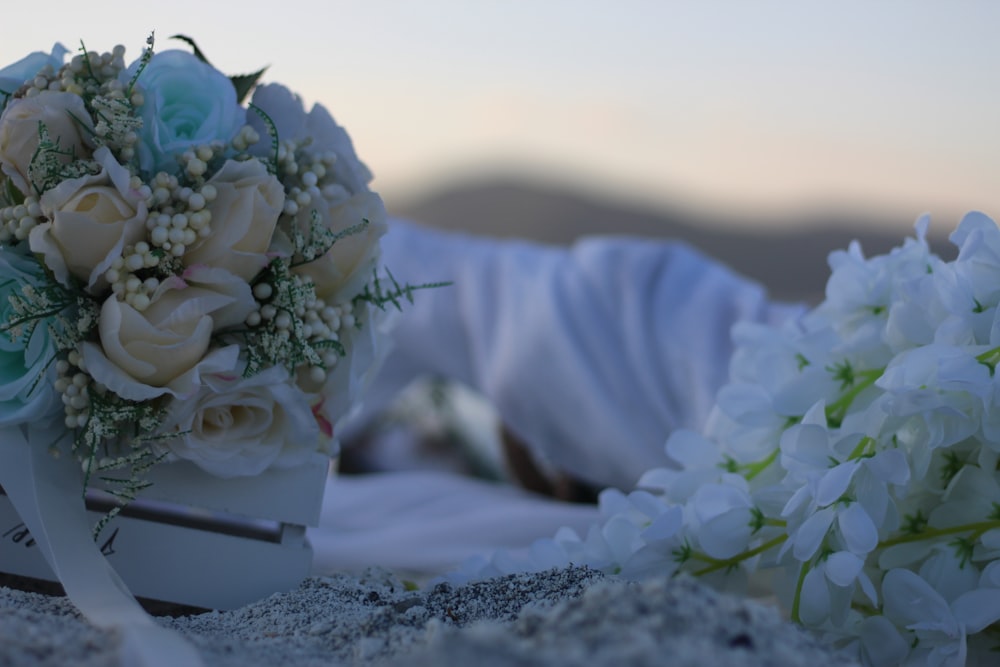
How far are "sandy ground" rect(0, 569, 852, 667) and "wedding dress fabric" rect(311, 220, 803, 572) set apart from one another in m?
0.94

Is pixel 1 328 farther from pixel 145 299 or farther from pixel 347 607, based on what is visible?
pixel 347 607

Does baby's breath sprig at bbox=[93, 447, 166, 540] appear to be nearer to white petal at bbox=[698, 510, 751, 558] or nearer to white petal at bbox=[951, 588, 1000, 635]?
white petal at bbox=[698, 510, 751, 558]

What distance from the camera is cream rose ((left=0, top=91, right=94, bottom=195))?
704 millimetres

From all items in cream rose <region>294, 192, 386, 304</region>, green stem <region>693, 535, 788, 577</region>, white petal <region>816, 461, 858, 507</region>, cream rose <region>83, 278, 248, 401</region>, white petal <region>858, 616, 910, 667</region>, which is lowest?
white petal <region>858, 616, 910, 667</region>

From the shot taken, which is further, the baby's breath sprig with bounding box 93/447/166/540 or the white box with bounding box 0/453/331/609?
the white box with bounding box 0/453/331/609

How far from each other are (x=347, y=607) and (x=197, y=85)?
0.41 meters

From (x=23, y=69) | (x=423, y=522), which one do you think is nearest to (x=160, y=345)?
(x=23, y=69)

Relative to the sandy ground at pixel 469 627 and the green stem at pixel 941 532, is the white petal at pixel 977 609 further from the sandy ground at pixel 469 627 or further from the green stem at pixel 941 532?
the sandy ground at pixel 469 627

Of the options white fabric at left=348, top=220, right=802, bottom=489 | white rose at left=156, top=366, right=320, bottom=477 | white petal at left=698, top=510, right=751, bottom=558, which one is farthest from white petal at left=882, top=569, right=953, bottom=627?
white fabric at left=348, top=220, right=802, bottom=489

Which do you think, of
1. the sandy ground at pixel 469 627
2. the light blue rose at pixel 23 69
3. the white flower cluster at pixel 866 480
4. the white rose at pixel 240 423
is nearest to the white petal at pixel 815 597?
the white flower cluster at pixel 866 480

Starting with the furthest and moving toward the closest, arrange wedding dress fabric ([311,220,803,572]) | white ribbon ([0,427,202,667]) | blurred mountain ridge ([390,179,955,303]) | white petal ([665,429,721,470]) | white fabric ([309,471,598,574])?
blurred mountain ridge ([390,179,955,303]) → wedding dress fabric ([311,220,803,572]) → white fabric ([309,471,598,574]) → white petal ([665,429,721,470]) → white ribbon ([0,427,202,667])

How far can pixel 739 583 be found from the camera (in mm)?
785

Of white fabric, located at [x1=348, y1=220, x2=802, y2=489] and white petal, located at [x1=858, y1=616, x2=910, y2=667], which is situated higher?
white petal, located at [x1=858, y1=616, x2=910, y2=667]

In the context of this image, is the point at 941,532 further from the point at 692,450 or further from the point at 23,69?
the point at 23,69
